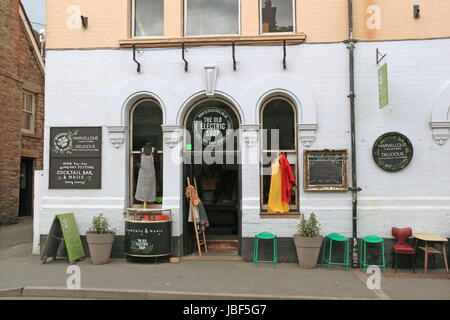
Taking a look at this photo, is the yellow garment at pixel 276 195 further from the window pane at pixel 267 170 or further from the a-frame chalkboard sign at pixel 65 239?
the a-frame chalkboard sign at pixel 65 239

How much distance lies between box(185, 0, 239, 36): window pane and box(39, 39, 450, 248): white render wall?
2.06 feet

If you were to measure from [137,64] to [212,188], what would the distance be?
3.74 meters

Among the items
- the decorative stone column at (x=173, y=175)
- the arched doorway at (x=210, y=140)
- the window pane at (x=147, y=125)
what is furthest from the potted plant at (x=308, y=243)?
the window pane at (x=147, y=125)

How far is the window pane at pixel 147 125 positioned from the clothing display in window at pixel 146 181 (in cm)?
42

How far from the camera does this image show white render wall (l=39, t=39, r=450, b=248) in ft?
28.1

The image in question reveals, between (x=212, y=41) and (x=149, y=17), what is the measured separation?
70.5 inches

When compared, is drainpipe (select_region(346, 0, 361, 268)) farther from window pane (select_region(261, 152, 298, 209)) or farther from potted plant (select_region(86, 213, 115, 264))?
potted plant (select_region(86, 213, 115, 264))

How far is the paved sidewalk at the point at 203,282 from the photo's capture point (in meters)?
6.62

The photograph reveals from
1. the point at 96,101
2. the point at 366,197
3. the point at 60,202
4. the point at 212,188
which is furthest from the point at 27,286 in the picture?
the point at 366,197

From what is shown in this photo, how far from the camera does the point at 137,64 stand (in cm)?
915

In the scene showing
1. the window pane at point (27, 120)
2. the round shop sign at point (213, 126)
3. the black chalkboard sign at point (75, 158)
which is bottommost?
the black chalkboard sign at point (75, 158)

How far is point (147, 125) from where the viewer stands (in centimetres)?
946

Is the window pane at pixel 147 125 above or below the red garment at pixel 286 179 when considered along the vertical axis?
above
